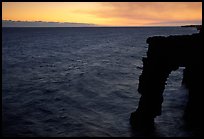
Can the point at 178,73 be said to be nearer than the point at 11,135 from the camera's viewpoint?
No

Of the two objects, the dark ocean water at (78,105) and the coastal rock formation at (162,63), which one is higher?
the coastal rock formation at (162,63)

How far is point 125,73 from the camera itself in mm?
39719

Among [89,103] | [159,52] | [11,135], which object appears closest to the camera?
[159,52]

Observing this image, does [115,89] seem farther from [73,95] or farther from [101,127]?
[101,127]

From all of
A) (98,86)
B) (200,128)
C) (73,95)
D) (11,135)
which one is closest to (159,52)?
(200,128)

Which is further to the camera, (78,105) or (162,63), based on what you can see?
(78,105)

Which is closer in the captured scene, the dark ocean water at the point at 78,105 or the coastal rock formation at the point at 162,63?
the coastal rock formation at the point at 162,63

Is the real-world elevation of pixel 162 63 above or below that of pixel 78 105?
above

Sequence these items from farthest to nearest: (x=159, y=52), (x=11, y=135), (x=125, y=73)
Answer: (x=125, y=73), (x=11, y=135), (x=159, y=52)

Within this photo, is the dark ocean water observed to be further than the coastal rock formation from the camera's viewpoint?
Yes

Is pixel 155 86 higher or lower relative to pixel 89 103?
higher

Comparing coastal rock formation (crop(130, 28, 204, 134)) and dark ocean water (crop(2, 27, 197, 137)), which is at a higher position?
coastal rock formation (crop(130, 28, 204, 134))

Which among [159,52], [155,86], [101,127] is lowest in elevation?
[101,127]

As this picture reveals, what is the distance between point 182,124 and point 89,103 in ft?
30.0
